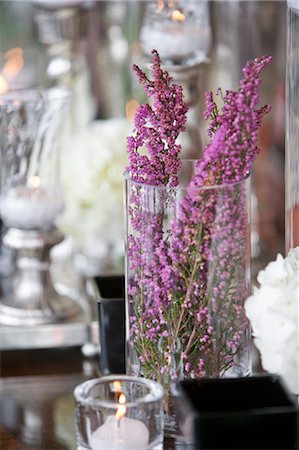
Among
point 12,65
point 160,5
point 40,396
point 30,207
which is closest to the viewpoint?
point 40,396

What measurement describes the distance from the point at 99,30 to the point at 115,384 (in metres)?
1.54

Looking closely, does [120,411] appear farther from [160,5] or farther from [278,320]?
[160,5]

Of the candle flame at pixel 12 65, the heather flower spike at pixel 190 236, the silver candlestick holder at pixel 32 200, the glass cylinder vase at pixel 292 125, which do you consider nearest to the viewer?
the heather flower spike at pixel 190 236

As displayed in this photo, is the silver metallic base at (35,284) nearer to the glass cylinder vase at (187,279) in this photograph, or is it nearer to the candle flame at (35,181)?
the candle flame at (35,181)

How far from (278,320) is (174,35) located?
2.14 feet

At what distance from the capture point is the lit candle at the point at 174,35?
4.65 feet

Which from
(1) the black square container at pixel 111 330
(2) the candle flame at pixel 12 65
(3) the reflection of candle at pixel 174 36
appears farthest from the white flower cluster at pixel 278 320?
(2) the candle flame at pixel 12 65

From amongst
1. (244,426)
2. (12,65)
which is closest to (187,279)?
(244,426)

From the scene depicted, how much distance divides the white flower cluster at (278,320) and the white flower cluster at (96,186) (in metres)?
0.61

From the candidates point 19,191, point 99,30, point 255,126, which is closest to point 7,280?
point 19,191

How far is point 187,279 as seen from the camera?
0.92 metres

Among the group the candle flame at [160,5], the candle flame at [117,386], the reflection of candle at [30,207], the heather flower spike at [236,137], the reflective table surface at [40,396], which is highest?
the candle flame at [160,5]

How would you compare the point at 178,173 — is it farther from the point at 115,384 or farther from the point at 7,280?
the point at 7,280

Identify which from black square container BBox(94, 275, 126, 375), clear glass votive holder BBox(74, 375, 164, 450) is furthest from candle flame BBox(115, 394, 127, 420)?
black square container BBox(94, 275, 126, 375)
